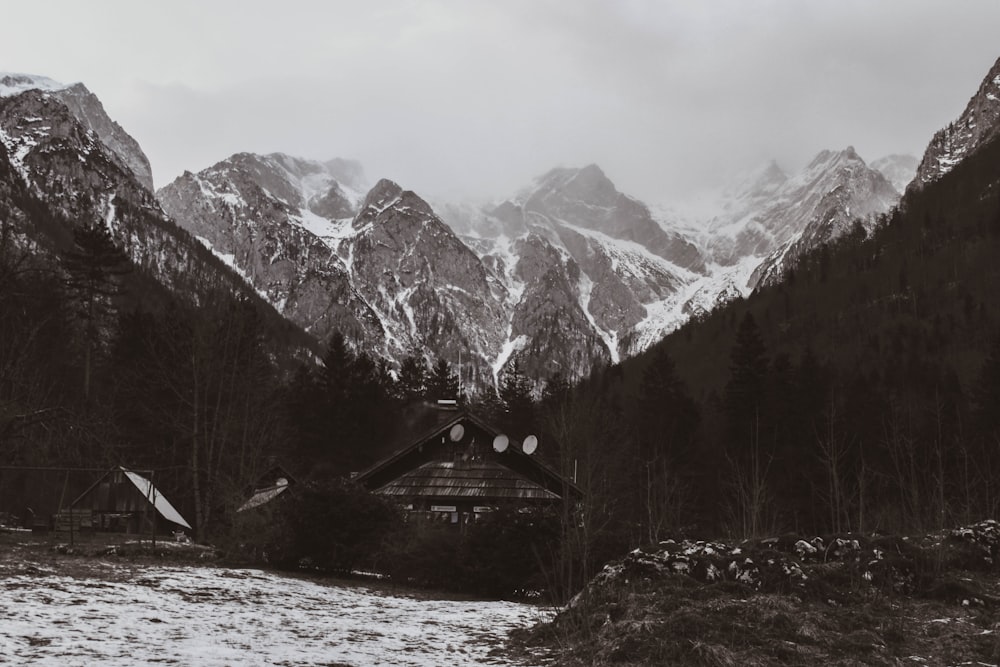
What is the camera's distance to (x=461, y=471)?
34.0 metres

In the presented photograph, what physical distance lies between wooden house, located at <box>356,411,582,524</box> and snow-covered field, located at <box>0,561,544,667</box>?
13.8 m

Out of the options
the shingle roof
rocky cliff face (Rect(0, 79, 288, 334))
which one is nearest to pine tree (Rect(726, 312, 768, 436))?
the shingle roof

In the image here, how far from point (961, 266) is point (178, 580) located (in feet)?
363

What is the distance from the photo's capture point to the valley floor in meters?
10.4

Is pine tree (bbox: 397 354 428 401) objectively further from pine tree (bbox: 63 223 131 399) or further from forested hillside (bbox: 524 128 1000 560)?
pine tree (bbox: 63 223 131 399)

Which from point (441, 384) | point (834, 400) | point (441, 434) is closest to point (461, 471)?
point (441, 434)

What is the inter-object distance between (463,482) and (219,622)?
20.9 meters

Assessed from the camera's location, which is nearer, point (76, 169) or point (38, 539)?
point (38, 539)

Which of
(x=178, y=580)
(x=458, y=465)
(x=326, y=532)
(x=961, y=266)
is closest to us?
(x=178, y=580)

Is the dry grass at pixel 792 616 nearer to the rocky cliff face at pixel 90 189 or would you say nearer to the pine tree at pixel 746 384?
the pine tree at pixel 746 384

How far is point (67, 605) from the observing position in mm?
12711

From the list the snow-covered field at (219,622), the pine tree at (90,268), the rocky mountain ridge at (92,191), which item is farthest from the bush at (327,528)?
the rocky mountain ridge at (92,191)

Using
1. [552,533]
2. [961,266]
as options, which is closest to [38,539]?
[552,533]

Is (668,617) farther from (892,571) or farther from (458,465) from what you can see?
(458,465)
